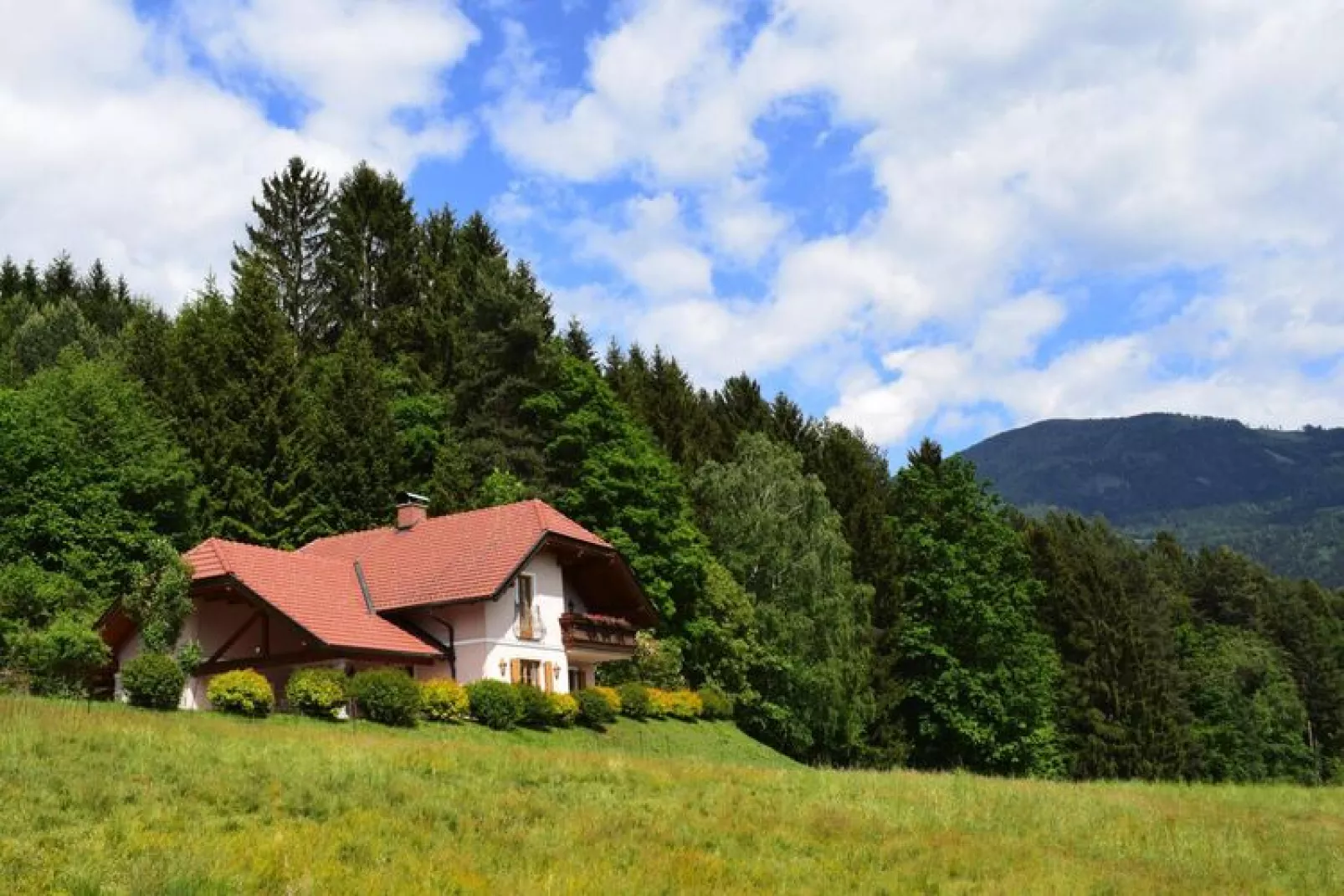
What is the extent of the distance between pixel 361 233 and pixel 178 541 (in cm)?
3305

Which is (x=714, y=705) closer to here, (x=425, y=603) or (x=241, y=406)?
(x=425, y=603)

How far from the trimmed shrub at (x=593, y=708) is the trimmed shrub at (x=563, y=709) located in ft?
1.51

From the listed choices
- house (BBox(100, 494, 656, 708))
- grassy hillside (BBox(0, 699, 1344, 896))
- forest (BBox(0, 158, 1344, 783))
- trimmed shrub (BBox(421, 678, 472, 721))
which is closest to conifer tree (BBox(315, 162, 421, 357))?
forest (BBox(0, 158, 1344, 783))

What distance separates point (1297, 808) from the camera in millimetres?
27703

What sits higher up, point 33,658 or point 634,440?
point 634,440

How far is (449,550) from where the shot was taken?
1638 inches

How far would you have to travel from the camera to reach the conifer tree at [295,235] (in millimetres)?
71000

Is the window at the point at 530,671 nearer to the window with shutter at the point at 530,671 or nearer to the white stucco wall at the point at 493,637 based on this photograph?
the window with shutter at the point at 530,671

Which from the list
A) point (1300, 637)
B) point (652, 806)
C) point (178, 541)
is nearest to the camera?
point (652, 806)

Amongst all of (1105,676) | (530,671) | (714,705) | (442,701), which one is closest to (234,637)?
(442,701)

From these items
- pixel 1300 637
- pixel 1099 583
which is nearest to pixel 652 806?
pixel 1099 583

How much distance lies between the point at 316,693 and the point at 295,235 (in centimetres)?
4798

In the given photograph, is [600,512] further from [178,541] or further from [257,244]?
[257,244]

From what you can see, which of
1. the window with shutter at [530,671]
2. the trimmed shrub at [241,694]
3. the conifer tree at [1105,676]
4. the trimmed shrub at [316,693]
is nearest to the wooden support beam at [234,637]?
the trimmed shrub at [316,693]
